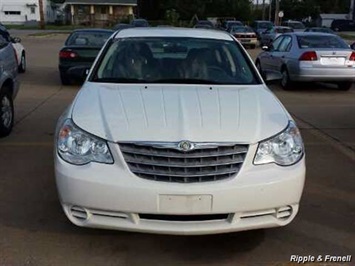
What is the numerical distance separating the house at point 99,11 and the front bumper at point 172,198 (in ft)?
227

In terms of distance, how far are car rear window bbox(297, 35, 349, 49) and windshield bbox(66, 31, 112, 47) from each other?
508 centimetres

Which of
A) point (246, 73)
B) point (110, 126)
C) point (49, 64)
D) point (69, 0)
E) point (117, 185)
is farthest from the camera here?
point (69, 0)

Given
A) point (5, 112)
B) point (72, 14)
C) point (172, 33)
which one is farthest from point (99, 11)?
point (172, 33)

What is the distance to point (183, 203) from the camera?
365cm

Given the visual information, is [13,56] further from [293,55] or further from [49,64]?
[49,64]

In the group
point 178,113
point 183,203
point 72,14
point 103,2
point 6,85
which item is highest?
point 178,113

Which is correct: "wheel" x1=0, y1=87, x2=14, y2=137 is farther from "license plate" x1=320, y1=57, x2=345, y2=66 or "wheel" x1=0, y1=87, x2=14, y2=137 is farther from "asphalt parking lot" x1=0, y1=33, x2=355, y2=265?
"license plate" x1=320, y1=57, x2=345, y2=66

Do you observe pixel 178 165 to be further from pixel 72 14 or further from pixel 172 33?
pixel 72 14

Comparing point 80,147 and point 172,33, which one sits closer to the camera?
point 80,147

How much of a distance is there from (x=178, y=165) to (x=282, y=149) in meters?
0.82

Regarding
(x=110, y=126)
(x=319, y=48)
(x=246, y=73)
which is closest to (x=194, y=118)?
(x=110, y=126)

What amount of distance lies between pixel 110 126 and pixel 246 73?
1918 mm

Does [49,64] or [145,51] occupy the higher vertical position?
[145,51]

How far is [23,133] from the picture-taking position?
809 centimetres
